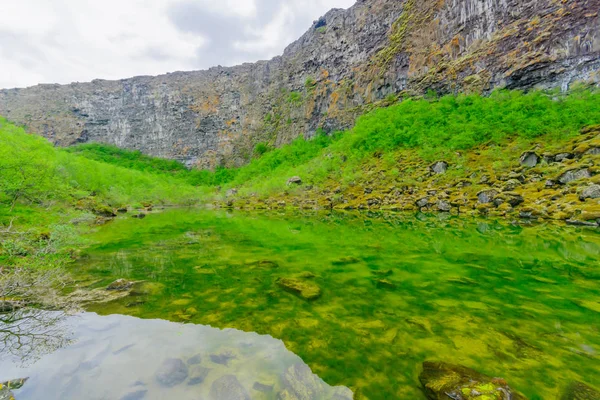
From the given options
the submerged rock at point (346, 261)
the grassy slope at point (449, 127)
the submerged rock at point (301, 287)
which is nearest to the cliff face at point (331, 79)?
the grassy slope at point (449, 127)

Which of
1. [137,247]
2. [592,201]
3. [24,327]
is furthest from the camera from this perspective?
[592,201]

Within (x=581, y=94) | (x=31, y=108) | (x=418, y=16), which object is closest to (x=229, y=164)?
(x=418, y=16)

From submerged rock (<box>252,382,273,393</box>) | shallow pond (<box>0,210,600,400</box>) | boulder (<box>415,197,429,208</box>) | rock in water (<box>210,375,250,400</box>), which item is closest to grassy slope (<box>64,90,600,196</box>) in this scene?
boulder (<box>415,197,429,208</box>)

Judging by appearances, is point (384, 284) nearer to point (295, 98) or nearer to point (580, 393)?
point (580, 393)

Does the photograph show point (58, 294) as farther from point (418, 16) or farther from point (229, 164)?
point (229, 164)

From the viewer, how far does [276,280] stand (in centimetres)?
721

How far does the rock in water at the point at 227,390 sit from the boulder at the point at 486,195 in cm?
2409

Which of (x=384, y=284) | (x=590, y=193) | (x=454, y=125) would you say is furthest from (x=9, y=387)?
(x=454, y=125)

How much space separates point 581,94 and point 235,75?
348 ft

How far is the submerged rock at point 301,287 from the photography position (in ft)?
19.7

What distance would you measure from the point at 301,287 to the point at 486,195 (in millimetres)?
21758

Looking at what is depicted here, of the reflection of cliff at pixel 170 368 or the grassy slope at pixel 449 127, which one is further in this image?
the grassy slope at pixel 449 127

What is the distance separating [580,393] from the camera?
285cm

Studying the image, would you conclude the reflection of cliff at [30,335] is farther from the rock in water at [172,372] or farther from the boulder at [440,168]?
the boulder at [440,168]
